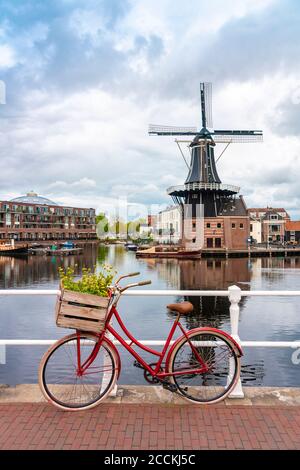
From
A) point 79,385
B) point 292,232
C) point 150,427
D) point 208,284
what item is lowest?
point 208,284

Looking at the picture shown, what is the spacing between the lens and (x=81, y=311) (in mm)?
3459

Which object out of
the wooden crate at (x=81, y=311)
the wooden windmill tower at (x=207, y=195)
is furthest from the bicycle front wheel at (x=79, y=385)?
the wooden windmill tower at (x=207, y=195)

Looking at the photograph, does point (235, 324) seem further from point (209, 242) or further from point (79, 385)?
point (209, 242)

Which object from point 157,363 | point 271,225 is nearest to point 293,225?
point 271,225

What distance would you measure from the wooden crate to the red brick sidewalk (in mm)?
849

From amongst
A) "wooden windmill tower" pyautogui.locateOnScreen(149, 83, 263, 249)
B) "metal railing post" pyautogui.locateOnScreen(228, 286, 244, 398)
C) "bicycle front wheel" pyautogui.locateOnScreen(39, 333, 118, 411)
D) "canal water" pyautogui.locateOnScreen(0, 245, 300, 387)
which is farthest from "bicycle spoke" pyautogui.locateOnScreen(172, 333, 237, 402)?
"wooden windmill tower" pyautogui.locateOnScreen(149, 83, 263, 249)

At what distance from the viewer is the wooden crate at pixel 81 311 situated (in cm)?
344

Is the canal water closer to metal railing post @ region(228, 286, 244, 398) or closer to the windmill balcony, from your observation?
metal railing post @ region(228, 286, 244, 398)

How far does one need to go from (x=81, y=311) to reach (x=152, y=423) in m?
1.21

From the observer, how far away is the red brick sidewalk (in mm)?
3037

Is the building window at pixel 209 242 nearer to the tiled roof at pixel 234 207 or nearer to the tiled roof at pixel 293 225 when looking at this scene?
the tiled roof at pixel 234 207
